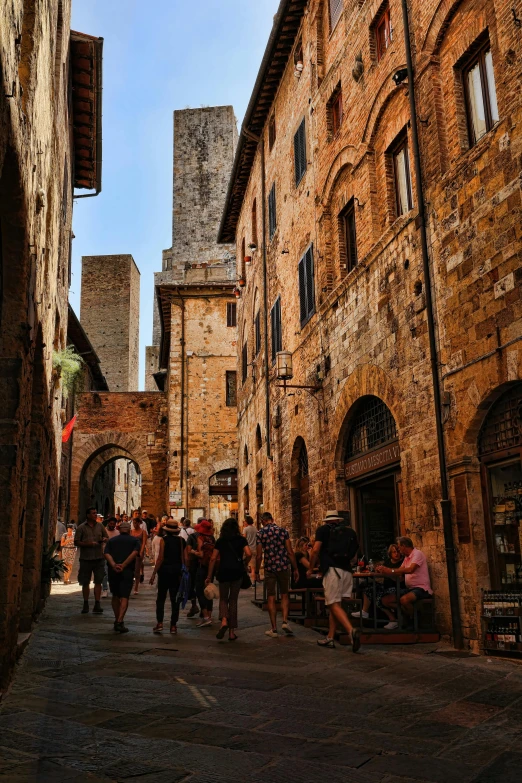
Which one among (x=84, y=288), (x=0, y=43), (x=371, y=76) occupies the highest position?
(x=84, y=288)

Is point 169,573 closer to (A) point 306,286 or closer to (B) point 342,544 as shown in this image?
(B) point 342,544

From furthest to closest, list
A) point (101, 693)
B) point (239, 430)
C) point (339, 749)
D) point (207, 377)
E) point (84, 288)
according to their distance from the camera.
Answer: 1. point (84, 288)
2. point (207, 377)
3. point (239, 430)
4. point (101, 693)
5. point (339, 749)

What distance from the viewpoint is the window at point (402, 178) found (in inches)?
390

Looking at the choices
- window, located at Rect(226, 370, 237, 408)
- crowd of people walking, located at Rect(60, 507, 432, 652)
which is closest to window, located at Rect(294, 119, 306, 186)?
crowd of people walking, located at Rect(60, 507, 432, 652)

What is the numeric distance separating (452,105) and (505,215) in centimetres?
205

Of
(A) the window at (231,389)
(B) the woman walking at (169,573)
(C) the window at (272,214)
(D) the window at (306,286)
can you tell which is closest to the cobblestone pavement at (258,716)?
(B) the woman walking at (169,573)

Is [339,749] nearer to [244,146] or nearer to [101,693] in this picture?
[101,693]

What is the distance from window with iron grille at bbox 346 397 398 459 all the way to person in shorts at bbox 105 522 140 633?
3551mm

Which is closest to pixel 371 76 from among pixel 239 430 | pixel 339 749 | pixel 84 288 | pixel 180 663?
pixel 180 663

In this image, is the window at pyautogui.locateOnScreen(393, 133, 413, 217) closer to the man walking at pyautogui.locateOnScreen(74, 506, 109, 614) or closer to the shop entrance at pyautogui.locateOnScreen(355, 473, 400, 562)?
the shop entrance at pyautogui.locateOnScreen(355, 473, 400, 562)

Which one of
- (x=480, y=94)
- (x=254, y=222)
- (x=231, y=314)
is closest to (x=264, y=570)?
(x=480, y=94)

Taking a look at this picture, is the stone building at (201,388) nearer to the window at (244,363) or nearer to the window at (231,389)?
the window at (231,389)

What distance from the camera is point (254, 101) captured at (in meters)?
17.3

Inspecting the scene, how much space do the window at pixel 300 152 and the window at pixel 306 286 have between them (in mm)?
1759
